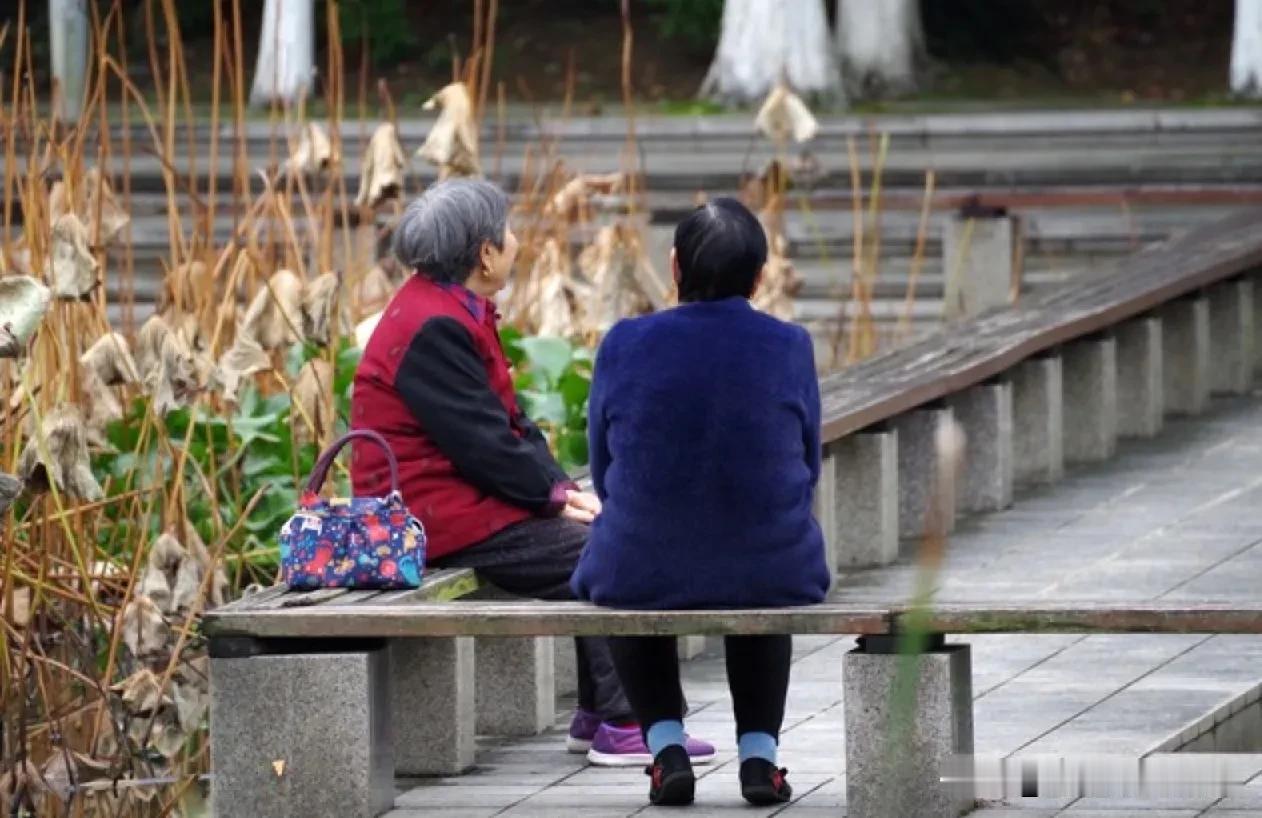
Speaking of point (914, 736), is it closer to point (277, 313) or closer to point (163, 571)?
point (163, 571)

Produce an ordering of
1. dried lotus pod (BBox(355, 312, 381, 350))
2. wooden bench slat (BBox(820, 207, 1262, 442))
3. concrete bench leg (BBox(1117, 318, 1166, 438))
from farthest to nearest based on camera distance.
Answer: concrete bench leg (BBox(1117, 318, 1166, 438))
wooden bench slat (BBox(820, 207, 1262, 442))
dried lotus pod (BBox(355, 312, 381, 350))

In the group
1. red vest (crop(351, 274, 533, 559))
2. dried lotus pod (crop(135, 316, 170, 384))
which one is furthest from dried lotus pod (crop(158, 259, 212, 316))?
red vest (crop(351, 274, 533, 559))

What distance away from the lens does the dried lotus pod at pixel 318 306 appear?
27.4ft

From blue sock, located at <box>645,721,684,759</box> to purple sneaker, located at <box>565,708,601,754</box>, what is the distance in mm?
538

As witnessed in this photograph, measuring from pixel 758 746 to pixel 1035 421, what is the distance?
502 centimetres

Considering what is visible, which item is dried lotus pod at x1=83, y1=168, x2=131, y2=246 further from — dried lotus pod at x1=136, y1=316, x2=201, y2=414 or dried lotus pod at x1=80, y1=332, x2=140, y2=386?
dried lotus pod at x1=80, y1=332, x2=140, y2=386

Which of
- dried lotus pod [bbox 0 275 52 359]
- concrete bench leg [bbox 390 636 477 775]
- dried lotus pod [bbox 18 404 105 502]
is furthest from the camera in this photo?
dried lotus pod [bbox 18 404 105 502]

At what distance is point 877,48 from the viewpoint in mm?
30672

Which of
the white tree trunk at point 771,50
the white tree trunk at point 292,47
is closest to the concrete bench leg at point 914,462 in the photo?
the white tree trunk at point 771,50

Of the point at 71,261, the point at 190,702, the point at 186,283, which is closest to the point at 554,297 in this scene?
the point at 186,283

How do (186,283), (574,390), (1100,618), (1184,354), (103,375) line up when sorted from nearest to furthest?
(1100,618)
(103,375)
(186,283)
(574,390)
(1184,354)

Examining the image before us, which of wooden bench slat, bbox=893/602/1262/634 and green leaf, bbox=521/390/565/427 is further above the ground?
wooden bench slat, bbox=893/602/1262/634

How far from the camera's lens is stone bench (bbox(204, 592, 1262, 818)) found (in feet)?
18.8

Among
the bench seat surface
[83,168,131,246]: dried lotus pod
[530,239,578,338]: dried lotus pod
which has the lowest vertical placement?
the bench seat surface
